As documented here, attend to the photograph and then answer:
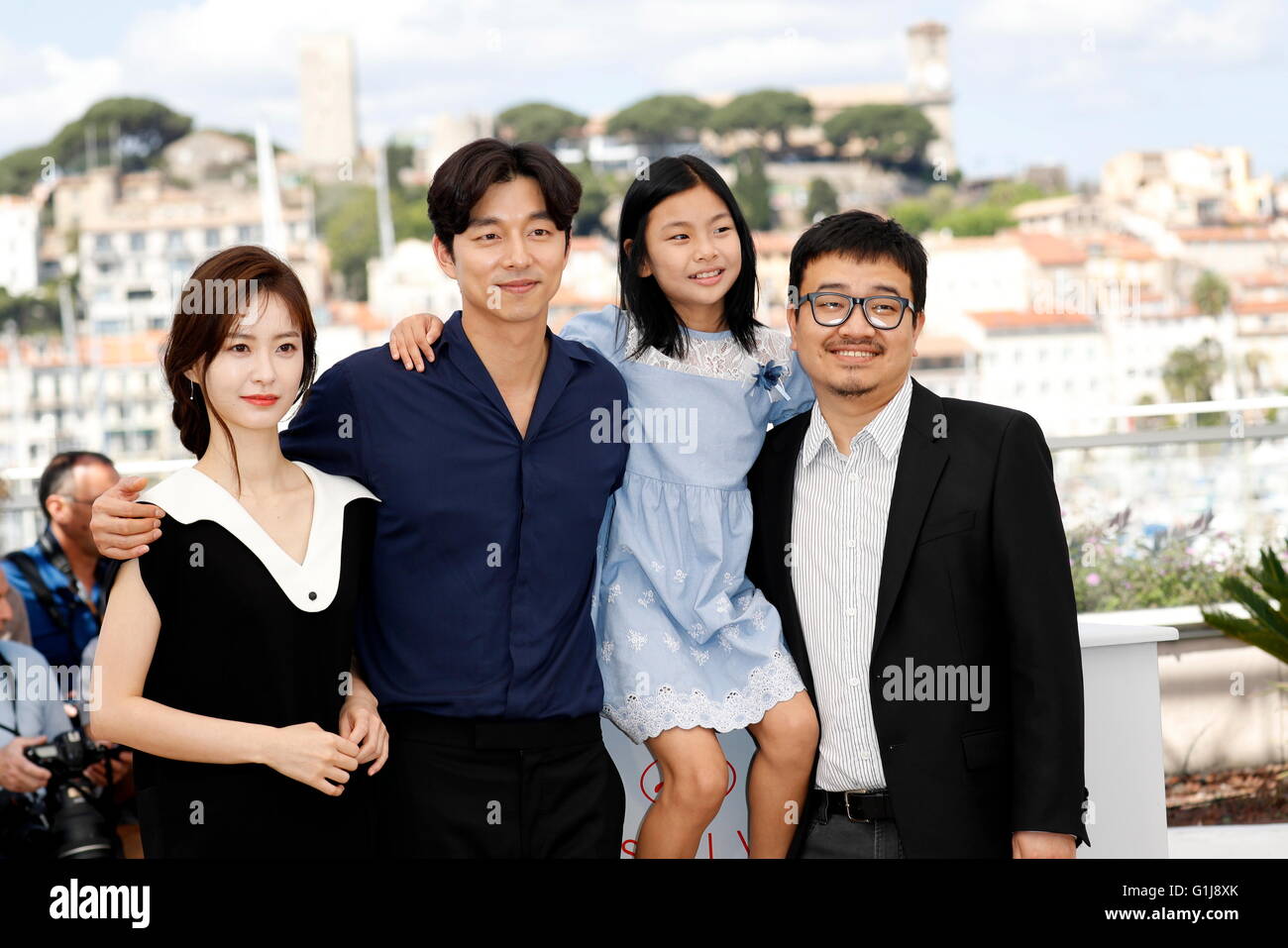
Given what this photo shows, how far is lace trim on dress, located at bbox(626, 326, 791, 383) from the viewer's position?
9.44 ft

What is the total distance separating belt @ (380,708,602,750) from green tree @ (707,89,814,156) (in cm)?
7894

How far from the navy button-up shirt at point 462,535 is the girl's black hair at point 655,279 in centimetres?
53

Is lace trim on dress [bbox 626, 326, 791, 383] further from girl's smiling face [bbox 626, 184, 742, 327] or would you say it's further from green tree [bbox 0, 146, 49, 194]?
green tree [bbox 0, 146, 49, 194]

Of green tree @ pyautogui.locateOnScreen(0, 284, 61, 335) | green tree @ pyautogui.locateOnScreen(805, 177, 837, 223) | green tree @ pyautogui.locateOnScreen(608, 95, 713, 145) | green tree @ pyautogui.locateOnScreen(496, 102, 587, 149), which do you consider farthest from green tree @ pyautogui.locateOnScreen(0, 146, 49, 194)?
green tree @ pyautogui.locateOnScreen(805, 177, 837, 223)

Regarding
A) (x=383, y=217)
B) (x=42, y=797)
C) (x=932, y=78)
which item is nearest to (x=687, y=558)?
(x=42, y=797)

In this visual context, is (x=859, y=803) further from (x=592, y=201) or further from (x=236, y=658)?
(x=592, y=201)

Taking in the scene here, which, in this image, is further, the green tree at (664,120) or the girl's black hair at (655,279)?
the green tree at (664,120)

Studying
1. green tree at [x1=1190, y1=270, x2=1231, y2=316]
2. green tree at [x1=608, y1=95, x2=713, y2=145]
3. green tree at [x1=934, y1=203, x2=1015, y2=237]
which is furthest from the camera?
green tree at [x1=608, y1=95, x2=713, y2=145]

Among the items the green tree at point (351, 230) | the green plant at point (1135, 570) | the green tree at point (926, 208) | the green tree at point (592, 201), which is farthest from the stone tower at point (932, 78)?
the green plant at point (1135, 570)

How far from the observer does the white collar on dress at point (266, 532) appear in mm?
2172

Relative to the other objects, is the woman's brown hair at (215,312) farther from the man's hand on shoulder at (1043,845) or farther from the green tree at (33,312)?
the green tree at (33,312)

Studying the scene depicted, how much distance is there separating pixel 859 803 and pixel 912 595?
1.21 ft

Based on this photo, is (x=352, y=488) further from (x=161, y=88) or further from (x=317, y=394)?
(x=161, y=88)
